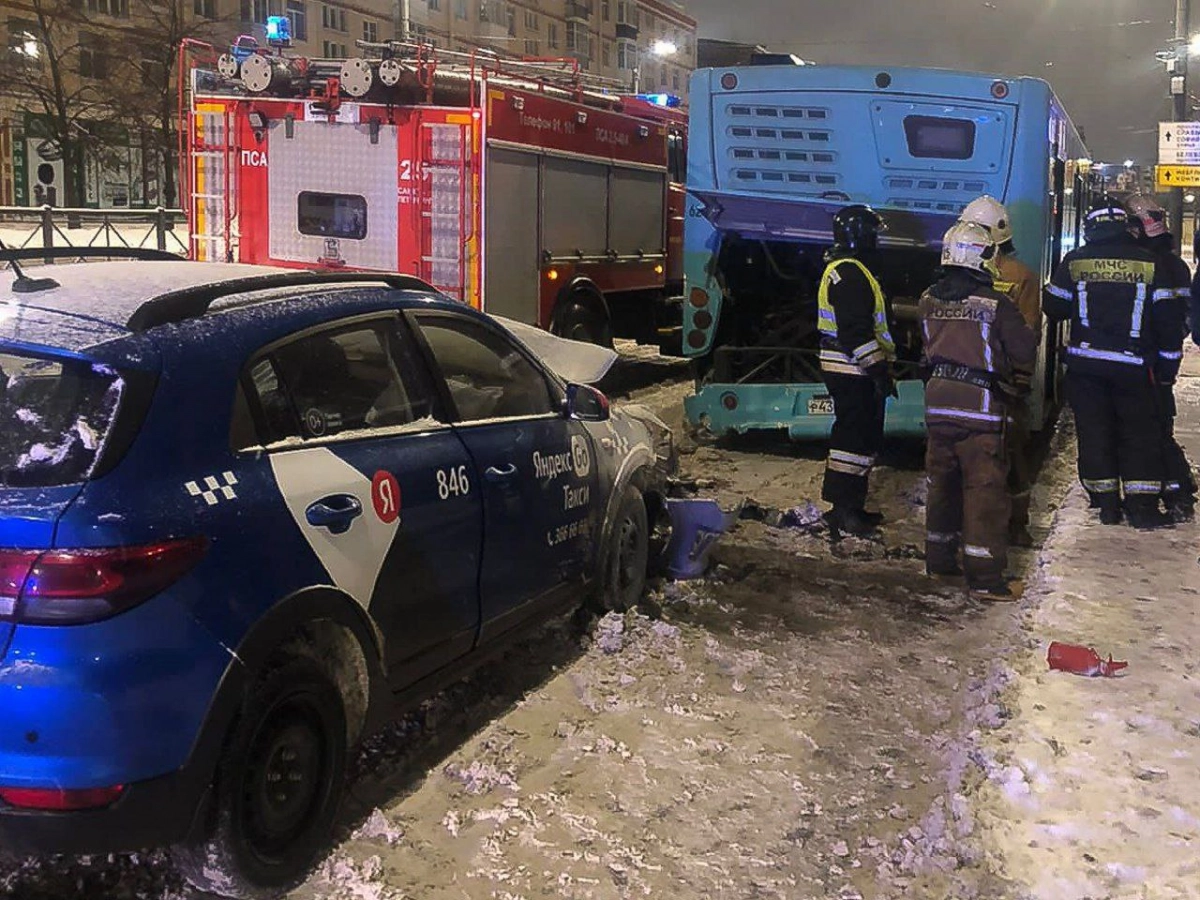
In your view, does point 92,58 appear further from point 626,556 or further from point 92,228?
point 626,556

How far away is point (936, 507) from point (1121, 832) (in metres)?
3.05

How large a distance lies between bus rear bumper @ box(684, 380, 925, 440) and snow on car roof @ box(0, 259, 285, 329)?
5702mm

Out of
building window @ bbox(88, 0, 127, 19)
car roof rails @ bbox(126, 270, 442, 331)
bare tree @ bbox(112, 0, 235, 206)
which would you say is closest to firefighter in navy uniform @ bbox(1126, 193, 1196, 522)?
car roof rails @ bbox(126, 270, 442, 331)

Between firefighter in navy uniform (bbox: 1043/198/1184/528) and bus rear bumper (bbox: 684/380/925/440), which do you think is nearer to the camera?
firefighter in navy uniform (bbox: 1043/198/1184/528)

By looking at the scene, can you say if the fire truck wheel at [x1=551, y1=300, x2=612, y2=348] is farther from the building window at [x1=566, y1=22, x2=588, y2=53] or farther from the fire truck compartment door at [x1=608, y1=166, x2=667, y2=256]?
the building window at [x1=566, y1=22, x2=588, y2=53]

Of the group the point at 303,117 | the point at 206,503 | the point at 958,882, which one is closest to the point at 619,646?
the point at 958,882

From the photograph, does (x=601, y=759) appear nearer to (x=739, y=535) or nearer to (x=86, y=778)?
(x=86, y=778)

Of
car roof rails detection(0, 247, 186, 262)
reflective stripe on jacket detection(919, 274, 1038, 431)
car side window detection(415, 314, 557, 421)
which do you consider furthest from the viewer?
reflective stripe on jacket detection(919, 274, 1038, 431)

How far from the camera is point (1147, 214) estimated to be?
785 cm

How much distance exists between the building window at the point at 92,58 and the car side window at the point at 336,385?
41.6 metres

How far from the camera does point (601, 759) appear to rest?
4.23 m

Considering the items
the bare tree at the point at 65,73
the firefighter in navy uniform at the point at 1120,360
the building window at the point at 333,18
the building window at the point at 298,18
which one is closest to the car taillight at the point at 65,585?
the firefighter in navy uniform at the point at 1120,360

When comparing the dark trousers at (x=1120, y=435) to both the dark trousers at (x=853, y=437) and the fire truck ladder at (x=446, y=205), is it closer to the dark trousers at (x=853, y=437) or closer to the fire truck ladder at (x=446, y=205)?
the dark trousers at (x=853, y=437)

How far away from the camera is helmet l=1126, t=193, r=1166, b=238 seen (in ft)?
25.3
